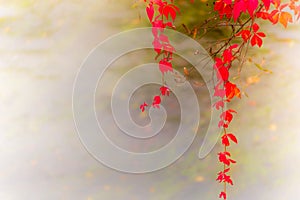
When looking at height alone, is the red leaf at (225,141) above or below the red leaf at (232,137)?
below

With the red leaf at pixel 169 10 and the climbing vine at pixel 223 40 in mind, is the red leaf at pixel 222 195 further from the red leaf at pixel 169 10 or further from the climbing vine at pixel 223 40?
the red leaf at pixel 169 10

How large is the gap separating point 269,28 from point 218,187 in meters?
0.91

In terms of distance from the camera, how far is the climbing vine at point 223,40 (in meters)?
2.00

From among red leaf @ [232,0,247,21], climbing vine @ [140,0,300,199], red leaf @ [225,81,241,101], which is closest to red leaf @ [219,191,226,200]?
climbing vine @ [140,0,300,199]

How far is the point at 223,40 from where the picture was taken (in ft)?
6.93

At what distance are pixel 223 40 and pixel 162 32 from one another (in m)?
0.33

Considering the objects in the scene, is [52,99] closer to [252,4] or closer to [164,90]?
[164,90]

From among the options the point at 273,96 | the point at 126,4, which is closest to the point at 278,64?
the point at 273,96

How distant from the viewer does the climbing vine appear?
200 cm

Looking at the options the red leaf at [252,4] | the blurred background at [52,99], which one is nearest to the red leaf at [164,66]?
the blurred background at [52,99]

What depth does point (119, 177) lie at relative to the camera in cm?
210

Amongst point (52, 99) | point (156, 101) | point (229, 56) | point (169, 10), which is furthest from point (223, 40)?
point (52, 99)

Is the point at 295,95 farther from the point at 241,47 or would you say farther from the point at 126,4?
the point at 126,4

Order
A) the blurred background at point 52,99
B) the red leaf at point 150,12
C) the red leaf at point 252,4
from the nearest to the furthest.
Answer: the red leaf at point 252,4
the red leaf at point 150,12
the blurred background at point 52,99
